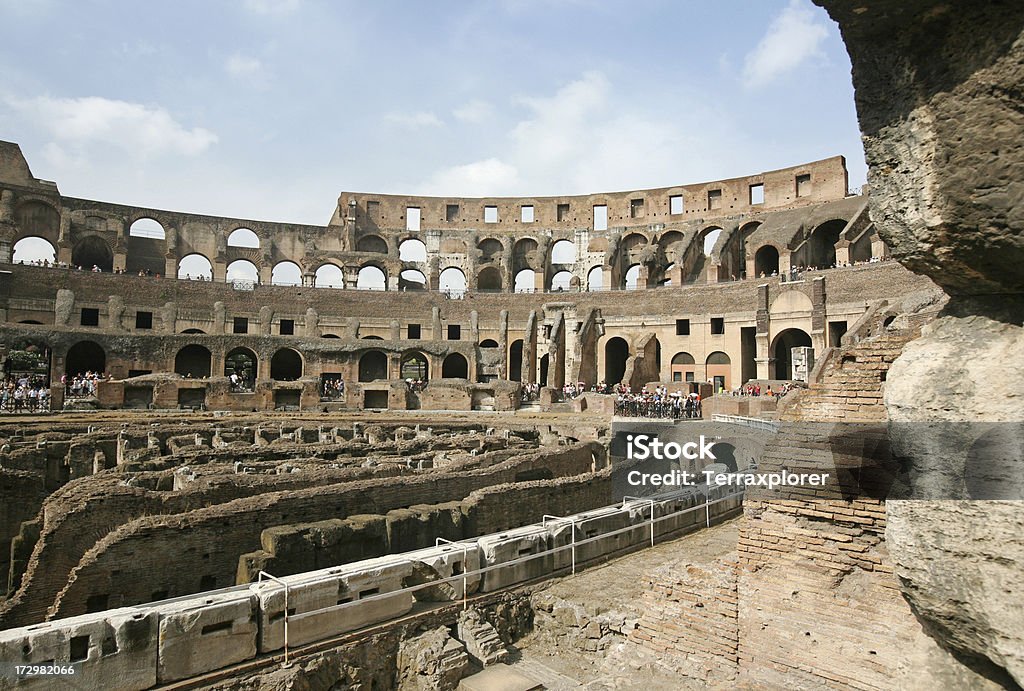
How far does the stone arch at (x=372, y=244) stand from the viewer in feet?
164

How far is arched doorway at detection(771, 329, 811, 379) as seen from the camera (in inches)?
1366

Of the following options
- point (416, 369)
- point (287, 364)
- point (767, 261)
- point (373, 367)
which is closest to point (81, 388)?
point (287, 364)

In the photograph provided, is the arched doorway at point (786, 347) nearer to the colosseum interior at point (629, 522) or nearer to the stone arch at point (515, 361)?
the colosseum interior at point (629, 522)

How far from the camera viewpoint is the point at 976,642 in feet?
6.53

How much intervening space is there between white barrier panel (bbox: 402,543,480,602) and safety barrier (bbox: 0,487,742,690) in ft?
0.04

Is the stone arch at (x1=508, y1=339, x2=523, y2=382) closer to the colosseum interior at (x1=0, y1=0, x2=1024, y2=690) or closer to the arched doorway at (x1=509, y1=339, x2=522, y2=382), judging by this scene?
the arched doorway at (x1=509, y1=339, x2=522, y2=382)

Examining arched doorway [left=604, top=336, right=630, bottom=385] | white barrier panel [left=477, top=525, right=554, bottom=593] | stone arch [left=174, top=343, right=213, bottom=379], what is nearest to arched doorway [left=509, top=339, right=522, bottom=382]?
arched doorway [left=604, top=336, right=630, bottom=385]

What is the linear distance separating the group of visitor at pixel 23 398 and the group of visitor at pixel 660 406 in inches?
874

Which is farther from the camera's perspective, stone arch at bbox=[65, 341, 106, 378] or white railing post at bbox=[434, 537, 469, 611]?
stone arch at bbox=[65, 341, 106, 378]

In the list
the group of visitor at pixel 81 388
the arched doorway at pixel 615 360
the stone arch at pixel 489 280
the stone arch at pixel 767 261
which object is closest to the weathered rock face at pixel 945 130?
the group of visitor at pixel 81 388

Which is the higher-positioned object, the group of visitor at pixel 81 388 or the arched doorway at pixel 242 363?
the arched doorway at pixel 242 363

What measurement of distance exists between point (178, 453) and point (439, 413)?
15.9 meters

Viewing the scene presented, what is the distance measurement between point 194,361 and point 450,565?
3206cm

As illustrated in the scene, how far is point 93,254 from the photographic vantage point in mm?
43344
